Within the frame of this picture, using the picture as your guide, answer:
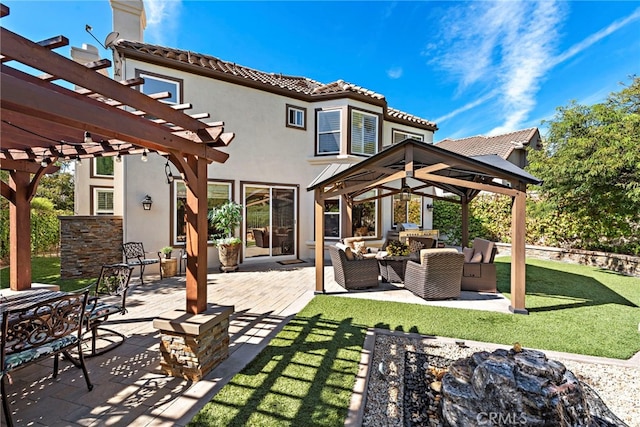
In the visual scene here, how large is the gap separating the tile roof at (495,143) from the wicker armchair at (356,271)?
14.6m

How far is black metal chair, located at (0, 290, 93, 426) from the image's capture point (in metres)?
2.53

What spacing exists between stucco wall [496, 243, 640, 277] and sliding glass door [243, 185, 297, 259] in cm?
966

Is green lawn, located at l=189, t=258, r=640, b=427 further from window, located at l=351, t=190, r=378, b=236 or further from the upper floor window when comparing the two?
the upper floor window

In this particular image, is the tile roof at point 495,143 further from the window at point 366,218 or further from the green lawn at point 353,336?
the green lawn at point 353,336

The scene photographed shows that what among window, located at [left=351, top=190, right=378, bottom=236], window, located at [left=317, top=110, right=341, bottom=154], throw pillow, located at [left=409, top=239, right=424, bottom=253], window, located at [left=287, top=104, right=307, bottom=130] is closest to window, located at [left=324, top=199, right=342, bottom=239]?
window, located at [left=351, top=190, right=378, bottom=236]

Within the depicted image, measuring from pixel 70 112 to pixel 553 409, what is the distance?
188 inches

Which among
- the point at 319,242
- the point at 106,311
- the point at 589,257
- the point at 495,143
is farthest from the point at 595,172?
the point at 495,143

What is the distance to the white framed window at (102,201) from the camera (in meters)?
13.2

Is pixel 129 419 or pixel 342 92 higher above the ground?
pixel 342 92

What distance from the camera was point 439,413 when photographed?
2986mm

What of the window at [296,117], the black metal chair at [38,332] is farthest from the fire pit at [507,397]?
the window at [296,117]

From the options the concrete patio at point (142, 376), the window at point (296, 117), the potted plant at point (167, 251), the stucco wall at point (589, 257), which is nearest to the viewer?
the concrete patio at point (142, 376)

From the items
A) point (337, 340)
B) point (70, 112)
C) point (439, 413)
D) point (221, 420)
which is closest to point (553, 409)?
point (439, 413)

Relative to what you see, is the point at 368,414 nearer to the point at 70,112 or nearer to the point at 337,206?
the point at 70,112
